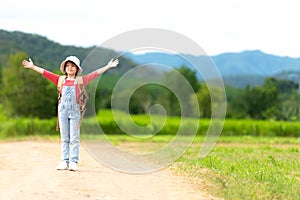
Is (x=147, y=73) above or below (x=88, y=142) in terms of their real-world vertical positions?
above

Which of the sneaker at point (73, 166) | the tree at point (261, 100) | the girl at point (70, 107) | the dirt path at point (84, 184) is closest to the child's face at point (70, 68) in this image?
the girl at point (70, 107)

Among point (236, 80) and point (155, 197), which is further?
point (236, 80)

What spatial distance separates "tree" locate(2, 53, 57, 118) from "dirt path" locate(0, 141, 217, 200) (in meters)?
25.7

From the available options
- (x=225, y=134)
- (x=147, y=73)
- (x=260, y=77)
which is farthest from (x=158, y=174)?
(x=260, y=77)

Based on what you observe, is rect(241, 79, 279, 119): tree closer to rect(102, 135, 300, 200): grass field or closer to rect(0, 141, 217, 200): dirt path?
rect(102, 135, 300, 200): grass field

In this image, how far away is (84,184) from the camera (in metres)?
9.91

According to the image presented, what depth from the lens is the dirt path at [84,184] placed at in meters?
9.02

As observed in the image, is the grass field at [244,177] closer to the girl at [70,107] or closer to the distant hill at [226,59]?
the girl at [70,107]

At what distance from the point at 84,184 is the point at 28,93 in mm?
29182

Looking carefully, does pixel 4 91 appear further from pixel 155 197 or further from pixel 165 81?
pixel 155 197

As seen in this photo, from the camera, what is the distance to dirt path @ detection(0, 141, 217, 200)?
29.6ft

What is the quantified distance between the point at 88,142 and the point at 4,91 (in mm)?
19681

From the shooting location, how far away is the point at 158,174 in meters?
12.2

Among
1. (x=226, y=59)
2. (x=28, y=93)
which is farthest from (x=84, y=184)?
(x=226, y=59)
